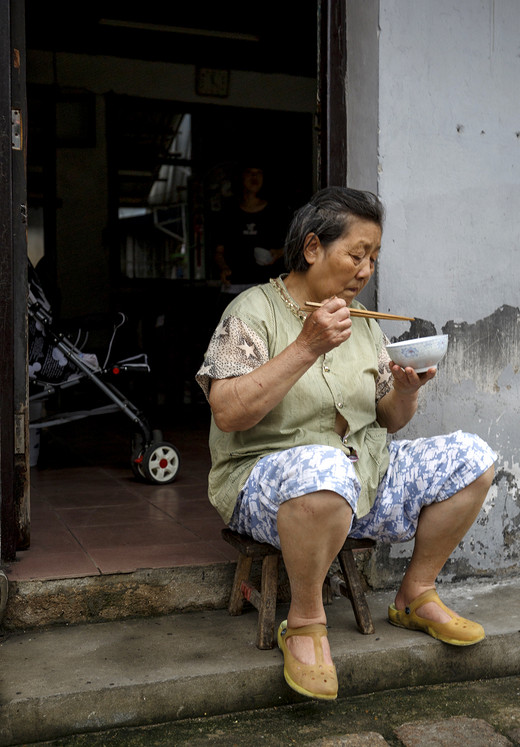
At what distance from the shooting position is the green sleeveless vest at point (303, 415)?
2.46 m

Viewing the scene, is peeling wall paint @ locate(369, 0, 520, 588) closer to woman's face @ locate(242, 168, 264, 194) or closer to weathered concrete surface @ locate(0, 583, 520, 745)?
weathered concrete surface @ locate(0, 583, 520, 745)

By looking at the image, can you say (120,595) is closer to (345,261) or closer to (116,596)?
(116,596)

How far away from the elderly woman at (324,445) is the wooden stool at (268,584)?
0.05 m

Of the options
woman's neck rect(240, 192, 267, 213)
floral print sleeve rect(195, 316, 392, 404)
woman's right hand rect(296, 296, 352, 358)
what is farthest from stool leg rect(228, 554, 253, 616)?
woman's neck rect(240, 192, 267, 213)

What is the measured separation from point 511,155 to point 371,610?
1.77 metres

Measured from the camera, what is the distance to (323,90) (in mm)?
3029

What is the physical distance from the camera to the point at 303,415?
2.48 meters

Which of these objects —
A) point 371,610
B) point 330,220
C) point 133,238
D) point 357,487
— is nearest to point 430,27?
point 330,220

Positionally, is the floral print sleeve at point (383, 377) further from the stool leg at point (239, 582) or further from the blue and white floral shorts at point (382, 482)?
the stool leg at point (239, 582)

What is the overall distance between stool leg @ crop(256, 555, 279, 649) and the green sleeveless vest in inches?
7.6

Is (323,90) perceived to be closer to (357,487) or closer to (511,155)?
(511,155)

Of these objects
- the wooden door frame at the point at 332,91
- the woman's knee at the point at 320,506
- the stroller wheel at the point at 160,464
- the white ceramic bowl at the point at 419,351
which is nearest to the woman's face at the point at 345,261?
the white ceramic bowl at the point at 419,351

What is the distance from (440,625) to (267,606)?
0.56 m

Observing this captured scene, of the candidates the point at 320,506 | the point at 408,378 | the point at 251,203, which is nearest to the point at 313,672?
the point at 320,506
